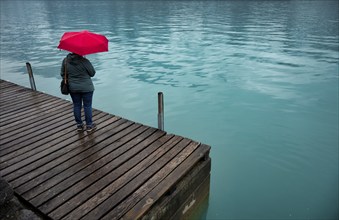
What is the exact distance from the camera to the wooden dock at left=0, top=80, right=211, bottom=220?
4.27m

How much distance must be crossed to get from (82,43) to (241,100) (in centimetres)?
881

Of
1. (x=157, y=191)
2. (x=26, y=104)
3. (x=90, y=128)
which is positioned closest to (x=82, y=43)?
(x=90, y=128)

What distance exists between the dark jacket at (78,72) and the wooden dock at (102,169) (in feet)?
4.09

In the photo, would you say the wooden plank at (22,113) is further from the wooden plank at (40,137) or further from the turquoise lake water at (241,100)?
the turquoise lake water at (241,100)

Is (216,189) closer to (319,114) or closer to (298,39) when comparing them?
(319,114)

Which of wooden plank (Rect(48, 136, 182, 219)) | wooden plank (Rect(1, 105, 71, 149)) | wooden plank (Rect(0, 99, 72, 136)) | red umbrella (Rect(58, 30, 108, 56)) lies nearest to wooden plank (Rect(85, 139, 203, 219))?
wooden plank (Rect(48, 136, 182, 219))

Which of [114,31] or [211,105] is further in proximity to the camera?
[114,31]

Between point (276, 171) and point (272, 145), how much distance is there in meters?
1.37

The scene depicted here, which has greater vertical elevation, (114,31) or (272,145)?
(114,31)

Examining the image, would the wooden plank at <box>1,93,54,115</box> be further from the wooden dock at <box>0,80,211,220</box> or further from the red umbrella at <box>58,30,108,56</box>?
the red umbrella at <box>58,30,108,56</box>

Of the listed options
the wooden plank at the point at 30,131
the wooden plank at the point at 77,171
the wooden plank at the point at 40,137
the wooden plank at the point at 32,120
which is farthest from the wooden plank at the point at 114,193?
the wooden plank at the point at 32,120

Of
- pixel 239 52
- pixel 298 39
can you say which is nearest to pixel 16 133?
pixel 239 52

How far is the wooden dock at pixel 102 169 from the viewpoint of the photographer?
4273 mm

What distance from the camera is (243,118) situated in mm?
11031
